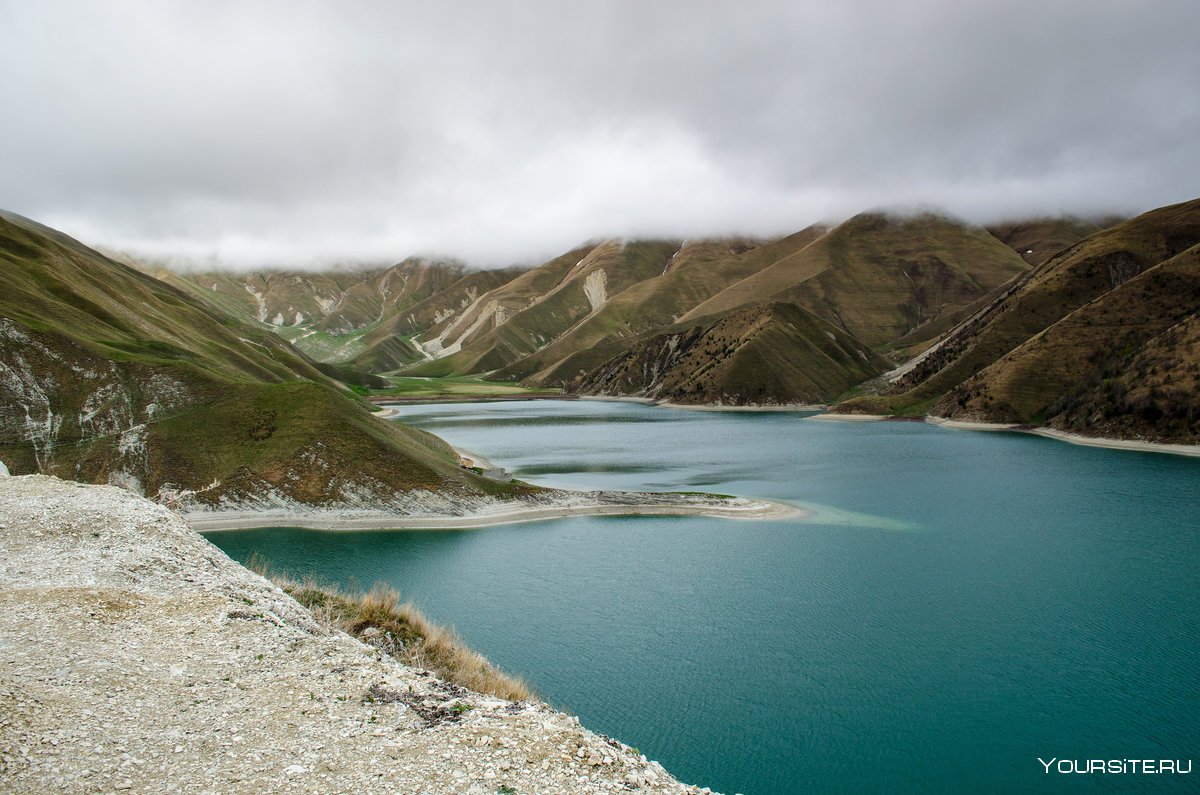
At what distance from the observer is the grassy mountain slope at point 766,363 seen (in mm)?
161750

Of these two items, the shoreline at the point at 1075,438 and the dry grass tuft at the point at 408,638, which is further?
the shoreline at the point at 1075,438

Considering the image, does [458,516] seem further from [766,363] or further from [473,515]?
[766,363]

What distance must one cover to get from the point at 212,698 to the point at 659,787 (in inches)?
352

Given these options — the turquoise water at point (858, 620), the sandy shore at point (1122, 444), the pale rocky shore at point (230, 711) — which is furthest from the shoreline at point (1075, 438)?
the pale rocky shore at point (230, 711)

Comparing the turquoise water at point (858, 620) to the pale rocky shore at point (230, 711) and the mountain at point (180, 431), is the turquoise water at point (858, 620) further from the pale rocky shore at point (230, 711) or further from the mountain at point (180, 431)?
the pale rocky shore at point (230, 711)

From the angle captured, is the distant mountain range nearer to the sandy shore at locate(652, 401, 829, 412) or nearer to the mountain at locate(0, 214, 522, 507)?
the mountain at locate(0, 214, 522, 507)

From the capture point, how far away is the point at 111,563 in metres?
21.7

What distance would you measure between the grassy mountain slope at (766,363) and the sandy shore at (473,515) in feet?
348

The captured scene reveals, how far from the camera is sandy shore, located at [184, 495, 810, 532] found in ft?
167

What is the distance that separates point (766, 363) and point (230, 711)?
157 metres

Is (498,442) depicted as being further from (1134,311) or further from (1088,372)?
(1134,311)

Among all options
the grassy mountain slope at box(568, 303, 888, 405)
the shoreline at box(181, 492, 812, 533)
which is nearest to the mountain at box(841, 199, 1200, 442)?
the grassy mountain slope at box(568, 303, 888, 405)

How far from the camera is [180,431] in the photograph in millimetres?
56062

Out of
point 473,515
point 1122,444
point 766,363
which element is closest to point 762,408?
point 766,363
